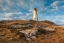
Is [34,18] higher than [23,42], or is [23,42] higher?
[34,18]

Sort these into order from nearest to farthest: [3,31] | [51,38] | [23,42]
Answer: [23,42] → [51,38] → [3,31]

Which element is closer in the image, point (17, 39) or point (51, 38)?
point (17, 39)

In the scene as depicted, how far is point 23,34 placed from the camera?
768 inches

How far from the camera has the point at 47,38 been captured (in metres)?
19.4

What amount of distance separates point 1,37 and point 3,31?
8.36 feet

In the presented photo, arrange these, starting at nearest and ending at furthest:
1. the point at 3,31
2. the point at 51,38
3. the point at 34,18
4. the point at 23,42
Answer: the point at 23,42
the point at 51,38
the point at 3,31
the point at 34,18

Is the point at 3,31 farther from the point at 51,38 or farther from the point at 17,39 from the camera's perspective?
the point at 51,38

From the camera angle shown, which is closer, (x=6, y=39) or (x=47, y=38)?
(x=6, y=39)

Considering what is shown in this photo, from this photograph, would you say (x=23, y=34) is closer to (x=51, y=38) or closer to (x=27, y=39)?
(x=27, y=39)

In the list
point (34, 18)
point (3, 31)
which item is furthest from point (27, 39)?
point (34, 18)

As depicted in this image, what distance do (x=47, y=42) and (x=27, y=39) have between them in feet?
9.04

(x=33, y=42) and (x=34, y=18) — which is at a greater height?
(x=34, y=18)

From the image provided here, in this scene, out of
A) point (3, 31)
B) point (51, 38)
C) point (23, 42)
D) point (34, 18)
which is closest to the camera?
point (23, 42)

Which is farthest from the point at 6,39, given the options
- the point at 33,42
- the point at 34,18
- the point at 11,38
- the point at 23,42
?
the point at 34,18
